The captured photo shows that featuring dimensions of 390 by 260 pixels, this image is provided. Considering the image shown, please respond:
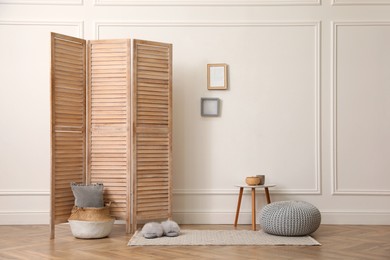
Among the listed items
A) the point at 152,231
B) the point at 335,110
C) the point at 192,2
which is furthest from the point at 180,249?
the point at 192,2

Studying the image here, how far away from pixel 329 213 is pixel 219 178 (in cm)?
120

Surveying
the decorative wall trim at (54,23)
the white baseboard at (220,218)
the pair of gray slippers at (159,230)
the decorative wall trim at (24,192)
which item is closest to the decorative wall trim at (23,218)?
the white baseboard at (220,218)

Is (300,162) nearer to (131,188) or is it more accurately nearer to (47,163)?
(131,188)

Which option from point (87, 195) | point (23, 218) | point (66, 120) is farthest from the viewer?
point (23, 218)

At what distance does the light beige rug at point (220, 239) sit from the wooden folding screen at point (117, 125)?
404 mm

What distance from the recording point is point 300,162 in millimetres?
5773

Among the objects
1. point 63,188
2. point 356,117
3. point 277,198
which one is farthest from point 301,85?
A: point 63,188

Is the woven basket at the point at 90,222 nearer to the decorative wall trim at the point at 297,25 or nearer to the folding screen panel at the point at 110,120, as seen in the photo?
the folding screen panel at the point at 110,120

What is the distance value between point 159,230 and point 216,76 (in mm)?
1869

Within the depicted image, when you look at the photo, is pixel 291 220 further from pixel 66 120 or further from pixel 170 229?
pixel 66 120

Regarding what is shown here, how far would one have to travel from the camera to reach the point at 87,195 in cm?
492

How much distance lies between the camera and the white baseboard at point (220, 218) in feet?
18.6

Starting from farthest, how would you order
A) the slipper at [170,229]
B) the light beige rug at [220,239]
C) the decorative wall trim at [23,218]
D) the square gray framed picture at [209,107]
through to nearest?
the square gray framed picture at [209,107] → the decorative wall trim at [23,218] → the slipper at [170,229] → the light beige rug at [220,239]

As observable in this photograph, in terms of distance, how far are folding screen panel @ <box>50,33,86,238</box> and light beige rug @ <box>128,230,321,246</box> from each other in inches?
30.2
